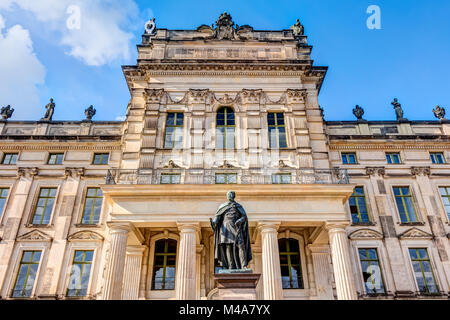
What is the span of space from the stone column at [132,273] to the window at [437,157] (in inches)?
780

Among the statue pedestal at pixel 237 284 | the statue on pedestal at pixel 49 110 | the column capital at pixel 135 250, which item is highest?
the statue on pedestal at pixel 49 110

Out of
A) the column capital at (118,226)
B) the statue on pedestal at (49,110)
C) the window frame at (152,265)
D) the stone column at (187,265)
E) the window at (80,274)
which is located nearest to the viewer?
the stone column at (187,265)

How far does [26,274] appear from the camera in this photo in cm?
2078

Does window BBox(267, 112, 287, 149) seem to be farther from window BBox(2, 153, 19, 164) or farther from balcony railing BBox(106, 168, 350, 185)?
window BBox(2, 153, 19, 164)

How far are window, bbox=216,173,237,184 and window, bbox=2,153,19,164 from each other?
14374mm

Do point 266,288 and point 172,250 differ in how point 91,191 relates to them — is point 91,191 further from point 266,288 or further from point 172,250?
point 266,288

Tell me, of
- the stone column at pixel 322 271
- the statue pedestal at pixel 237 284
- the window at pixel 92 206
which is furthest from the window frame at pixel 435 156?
the window at pixel 92 206

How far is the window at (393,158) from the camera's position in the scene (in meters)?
24.4

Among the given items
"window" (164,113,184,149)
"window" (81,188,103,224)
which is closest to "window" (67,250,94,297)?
"window" (81,188,103,224)

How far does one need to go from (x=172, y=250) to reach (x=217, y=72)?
12.1 metres

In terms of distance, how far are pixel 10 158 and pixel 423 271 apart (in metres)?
27.1

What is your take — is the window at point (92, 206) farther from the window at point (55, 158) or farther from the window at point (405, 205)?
the window at point (405, 205)

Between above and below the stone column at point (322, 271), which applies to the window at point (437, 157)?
above

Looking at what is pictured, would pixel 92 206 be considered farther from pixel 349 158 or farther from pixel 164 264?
pixel 349 158
